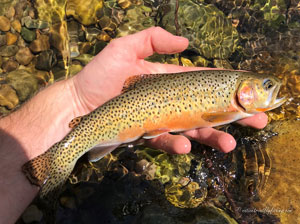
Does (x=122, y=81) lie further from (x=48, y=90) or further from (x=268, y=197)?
(x=268, y=197)

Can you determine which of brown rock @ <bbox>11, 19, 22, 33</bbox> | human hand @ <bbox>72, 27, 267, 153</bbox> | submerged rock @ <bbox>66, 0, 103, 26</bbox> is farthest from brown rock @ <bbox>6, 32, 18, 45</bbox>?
human hand @ <bbox>72, 27, 267, 153</bbox>

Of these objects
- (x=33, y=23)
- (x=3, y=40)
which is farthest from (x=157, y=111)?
(x=3, y=40)

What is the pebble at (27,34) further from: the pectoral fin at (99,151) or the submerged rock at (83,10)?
the pectoral fin at (99,151)

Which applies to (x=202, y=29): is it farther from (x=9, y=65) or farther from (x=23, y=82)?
(x=9, y=65)

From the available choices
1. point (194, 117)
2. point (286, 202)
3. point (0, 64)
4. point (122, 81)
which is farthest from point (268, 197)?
point (0, 64)

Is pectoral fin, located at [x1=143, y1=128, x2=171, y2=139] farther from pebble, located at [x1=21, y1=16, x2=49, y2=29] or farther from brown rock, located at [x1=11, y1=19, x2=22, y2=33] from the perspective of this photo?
brown rock, located at [x1=11, y1=19, x2=22, y2=33]

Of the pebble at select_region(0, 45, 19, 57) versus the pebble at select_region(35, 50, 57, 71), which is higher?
the pebble at select_region(0, 45, 19, 57)

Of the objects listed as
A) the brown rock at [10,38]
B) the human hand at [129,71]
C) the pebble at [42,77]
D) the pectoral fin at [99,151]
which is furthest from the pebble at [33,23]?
the pectoral fin at [99,151]
